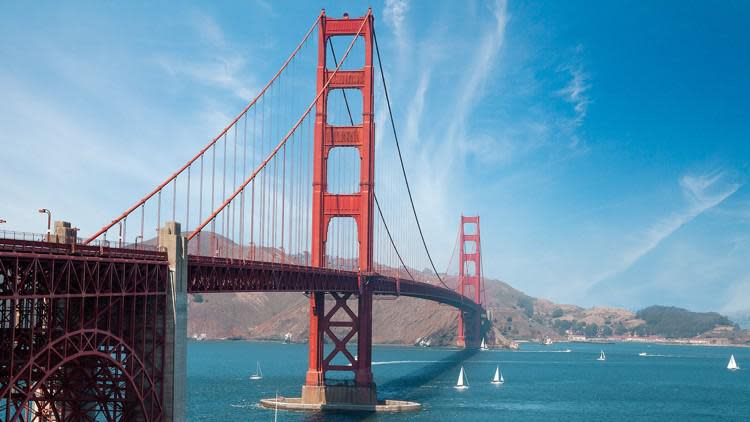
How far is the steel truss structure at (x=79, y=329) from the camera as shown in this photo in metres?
29.2

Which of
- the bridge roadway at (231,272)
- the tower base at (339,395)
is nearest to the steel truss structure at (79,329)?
the bridge roadway at (231,272)

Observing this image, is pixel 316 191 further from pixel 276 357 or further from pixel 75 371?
pixel 276 357

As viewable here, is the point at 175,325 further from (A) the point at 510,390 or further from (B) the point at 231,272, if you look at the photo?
(A) the point at 510,390

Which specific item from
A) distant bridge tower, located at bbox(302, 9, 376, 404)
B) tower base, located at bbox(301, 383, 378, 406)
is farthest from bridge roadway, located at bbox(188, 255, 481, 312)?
tower base, located at bbox(301, 383, 378, 406)

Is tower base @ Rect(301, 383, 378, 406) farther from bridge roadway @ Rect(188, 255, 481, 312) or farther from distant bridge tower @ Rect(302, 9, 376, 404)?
bridge roadway @ Rect(188, 255, 481, 312)

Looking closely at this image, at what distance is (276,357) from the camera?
169750 millimetres

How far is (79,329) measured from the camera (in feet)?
107

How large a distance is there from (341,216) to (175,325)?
120 feet

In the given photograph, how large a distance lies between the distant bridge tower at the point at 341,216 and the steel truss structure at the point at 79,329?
33767 millimetres

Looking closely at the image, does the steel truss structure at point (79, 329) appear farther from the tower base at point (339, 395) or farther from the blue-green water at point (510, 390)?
the tower base at point (339, 395)

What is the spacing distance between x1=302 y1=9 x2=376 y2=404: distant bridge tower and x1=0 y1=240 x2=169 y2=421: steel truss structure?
33767 millimetres

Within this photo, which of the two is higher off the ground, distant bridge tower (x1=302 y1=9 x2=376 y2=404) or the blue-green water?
distant bridge tower (x1=302 y1=9 x2=376 y2=404)

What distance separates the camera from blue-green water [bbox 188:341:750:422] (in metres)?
77.2

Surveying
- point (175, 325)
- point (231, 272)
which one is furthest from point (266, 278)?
point (175, 325)
